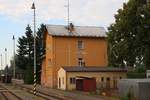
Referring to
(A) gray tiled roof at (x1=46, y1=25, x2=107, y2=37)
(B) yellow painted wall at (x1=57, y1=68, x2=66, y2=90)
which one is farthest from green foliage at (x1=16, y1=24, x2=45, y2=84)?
(B) yellow painted wall at (x1=57, y1=68, x2=66, y2=90)

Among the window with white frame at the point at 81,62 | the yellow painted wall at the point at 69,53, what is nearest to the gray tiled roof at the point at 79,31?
the yellow painted wall at the point at 69,53

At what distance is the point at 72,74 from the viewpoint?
7175 cm

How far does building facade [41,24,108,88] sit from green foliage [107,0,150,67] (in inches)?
818

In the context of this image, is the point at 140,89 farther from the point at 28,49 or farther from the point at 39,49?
the point at 28,49

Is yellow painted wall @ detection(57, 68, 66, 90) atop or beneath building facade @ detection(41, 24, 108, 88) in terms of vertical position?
beneath

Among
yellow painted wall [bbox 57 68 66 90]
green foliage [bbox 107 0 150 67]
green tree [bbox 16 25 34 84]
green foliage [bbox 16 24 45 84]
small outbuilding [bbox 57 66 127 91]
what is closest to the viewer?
green foliage [bbox 107 0 150 67]

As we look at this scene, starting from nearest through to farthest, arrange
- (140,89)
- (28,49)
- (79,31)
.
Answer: (140,89)
(79,31)
(28,49)

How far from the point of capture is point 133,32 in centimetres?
5841

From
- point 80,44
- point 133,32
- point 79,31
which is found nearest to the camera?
point 133,32

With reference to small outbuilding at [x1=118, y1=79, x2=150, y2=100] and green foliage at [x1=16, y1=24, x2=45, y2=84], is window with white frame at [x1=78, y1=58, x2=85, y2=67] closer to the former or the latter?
green foliage at [x1=16, y1=24, x2=45, y2=84]

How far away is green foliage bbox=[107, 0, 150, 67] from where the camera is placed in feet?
189

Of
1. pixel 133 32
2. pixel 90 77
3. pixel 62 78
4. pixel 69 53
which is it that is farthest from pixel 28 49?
pixel 133 32

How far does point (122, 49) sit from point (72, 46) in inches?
965

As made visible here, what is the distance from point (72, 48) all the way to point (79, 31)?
3.99 meters
